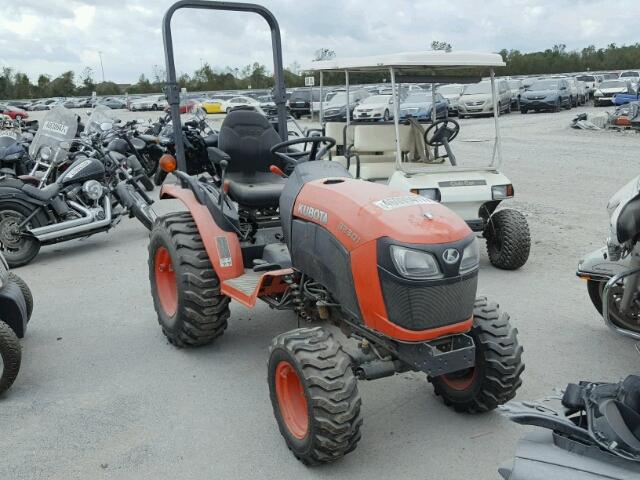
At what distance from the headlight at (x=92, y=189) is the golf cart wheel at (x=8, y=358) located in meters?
4.10

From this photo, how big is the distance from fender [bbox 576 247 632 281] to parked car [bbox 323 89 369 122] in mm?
8822

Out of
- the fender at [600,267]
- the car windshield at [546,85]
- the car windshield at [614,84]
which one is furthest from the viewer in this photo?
the car windshield at [546,85]

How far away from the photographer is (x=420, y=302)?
2875 mm

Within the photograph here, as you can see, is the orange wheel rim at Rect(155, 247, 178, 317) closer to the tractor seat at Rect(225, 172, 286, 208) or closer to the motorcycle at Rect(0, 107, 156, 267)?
the tractor seat at Rect(225, 172, 286, 208)

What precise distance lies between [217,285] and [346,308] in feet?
4.24

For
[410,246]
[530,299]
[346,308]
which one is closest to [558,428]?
[410,246]

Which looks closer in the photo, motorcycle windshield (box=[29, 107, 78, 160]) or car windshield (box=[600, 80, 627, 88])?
motorcycle windshield (box=[29, 107, 78, 160])

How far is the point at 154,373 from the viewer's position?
424 centimetres

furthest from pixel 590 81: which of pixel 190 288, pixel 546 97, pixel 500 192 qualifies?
pixel 190 288

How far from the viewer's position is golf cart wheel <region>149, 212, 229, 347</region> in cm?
418

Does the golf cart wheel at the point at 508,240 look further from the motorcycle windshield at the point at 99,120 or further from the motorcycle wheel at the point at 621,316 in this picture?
the motorcycle windshield at the point at 99,120

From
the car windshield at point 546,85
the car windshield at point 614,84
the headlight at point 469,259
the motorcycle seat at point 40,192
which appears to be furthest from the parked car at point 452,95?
the headlight at point 469,259

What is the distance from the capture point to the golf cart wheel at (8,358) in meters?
3.81

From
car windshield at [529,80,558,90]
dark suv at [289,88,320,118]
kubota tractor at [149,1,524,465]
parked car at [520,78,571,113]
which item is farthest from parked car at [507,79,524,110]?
kubota tractor at [149,1,524,465]
